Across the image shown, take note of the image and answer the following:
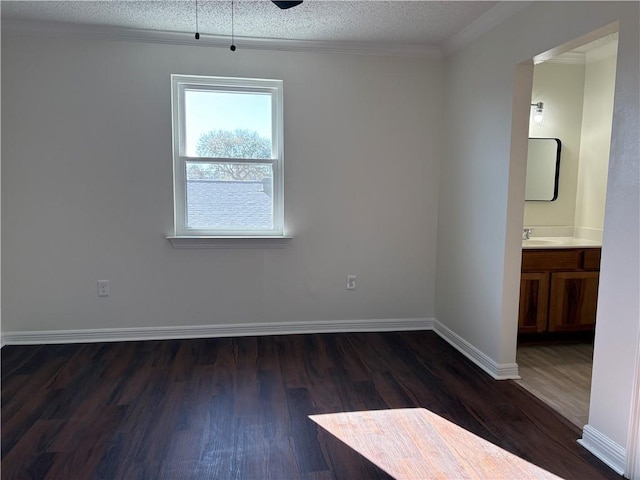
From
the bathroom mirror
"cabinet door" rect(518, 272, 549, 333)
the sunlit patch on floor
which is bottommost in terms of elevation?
the sunlit patch on floor

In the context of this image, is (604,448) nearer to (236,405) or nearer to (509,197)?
(509,197)

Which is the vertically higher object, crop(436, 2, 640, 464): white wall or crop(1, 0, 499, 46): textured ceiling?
crop(1, 0, 499, 46): textured ceiling

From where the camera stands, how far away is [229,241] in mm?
3613

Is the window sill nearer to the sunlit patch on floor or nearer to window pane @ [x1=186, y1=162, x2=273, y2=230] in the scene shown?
window pane @ [x1=186, y1=162, x2=273, y2=230]

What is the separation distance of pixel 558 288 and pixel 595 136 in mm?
1475

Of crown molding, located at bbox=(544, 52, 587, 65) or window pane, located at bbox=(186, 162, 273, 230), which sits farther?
crown molding, located at bbox=(544, 52, 587, 65)

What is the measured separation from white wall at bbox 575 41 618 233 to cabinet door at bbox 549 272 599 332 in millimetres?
637

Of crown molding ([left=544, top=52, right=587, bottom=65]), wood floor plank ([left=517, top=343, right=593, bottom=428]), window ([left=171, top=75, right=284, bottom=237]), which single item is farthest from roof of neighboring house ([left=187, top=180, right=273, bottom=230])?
crown molding ([left=544, top=52, right=587, bottom=65])

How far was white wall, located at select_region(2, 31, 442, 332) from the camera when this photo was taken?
11.0ft

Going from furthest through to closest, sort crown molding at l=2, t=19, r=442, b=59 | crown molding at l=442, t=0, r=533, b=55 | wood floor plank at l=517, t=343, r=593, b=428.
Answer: crown molding at l=2, t=19, r=442, b=59
crown molding at l=442, t=0, r=533, b=55
wood floor plank at l=517, t=343, r=593, b=428

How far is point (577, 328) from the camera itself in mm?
3590

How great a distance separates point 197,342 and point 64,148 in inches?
71.9

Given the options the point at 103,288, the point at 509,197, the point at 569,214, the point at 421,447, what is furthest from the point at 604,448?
the point at 103,288

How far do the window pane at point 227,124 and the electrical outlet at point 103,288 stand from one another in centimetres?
123
